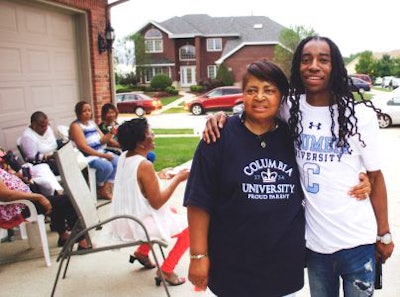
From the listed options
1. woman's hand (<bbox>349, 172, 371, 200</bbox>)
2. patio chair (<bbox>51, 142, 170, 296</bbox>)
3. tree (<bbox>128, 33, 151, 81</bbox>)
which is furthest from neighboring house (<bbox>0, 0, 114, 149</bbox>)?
tree (<bbox>128, 33, 151, 81</bbox>)

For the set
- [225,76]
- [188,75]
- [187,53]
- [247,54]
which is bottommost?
[225,76]

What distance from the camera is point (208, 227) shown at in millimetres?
1807

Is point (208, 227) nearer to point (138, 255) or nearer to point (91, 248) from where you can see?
point (91, 248)

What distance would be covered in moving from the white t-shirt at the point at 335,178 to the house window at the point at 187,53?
4363cm

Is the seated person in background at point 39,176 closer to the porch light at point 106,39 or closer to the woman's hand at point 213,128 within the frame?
the woman's hand at point 213,128

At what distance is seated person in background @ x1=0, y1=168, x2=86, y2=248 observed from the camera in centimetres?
367

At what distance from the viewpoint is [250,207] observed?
170cm

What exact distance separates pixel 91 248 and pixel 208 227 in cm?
164

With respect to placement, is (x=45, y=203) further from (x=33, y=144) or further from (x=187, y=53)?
(x=187, y=53)

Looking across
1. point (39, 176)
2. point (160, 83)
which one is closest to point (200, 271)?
point (39, 176)

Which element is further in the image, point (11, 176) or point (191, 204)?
point (11, 176)

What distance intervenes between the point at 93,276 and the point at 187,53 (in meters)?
42.7

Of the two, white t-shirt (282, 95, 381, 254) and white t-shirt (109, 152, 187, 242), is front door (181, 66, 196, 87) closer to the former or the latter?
white t-shirt (109, 152, 187, 242)

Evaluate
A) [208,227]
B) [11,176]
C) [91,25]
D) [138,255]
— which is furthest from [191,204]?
[91,25]
